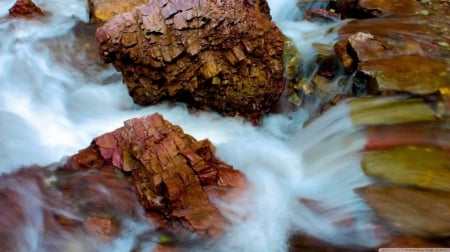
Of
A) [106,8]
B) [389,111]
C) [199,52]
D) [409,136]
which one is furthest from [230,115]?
[106,8]

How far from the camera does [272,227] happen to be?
167 inches

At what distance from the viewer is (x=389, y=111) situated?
4.89 metres

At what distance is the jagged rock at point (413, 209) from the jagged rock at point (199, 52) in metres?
2.43

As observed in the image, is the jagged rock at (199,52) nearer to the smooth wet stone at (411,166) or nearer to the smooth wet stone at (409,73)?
the smooth wet stone at (409,73)

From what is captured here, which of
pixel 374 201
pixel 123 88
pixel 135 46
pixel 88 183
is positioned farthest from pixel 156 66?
pixel 374 201

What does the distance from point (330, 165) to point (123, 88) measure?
3618mm

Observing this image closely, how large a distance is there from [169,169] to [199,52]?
1920 millimetres

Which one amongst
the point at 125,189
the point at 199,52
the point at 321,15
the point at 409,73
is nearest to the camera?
the point at 125,189

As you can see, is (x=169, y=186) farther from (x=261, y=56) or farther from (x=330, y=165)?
(x=261, y=56)

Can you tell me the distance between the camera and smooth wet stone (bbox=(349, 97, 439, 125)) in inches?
188

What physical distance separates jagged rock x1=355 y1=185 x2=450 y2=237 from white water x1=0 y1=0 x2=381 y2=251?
0.17 metres

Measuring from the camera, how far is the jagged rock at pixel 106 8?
7930 millimetres

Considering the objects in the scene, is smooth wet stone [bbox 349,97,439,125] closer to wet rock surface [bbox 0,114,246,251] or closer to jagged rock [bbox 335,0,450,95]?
jagged rock [bbox 335,0,450,95]

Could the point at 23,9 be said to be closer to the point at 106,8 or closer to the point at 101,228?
the point at 106,8
